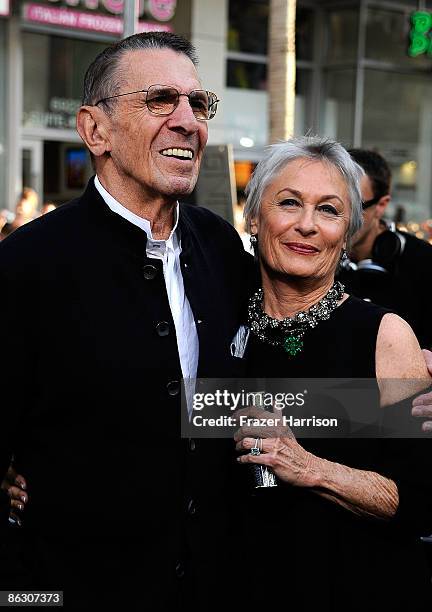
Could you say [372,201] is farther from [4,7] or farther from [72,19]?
[72,19]

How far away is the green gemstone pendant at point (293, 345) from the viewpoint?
277 centimetres

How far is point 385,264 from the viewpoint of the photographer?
15.0ft

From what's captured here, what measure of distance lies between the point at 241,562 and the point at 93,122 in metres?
1.32

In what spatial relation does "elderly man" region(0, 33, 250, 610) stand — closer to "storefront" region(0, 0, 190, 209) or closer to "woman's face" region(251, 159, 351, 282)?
"woman's face" region(251, 159, 351, 282)

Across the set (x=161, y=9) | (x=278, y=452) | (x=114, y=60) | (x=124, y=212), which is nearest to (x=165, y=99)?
(x=114, y=60)

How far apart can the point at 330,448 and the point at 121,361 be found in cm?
64

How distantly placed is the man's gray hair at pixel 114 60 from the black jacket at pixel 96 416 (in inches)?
14.2

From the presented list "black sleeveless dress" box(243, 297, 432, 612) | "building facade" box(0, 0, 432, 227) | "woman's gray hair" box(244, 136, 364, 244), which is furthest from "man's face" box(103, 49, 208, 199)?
"building facade" box(0, 0, 432, 227)

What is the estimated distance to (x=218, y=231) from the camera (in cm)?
314

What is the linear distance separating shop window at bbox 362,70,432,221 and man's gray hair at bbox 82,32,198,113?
15105 millimetres

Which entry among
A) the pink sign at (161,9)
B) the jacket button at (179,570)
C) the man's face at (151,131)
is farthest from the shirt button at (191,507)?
the pink sign at (161,9)

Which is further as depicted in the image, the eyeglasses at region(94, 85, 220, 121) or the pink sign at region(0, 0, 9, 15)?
the pink sign at region(0, 0, 9, 15)

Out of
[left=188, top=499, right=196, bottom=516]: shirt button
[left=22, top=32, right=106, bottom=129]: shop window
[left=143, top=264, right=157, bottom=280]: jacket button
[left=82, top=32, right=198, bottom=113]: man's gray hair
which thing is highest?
[left=22, top=32, right=106, bottom=129]: shop window

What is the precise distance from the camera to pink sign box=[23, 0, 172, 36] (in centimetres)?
1300
